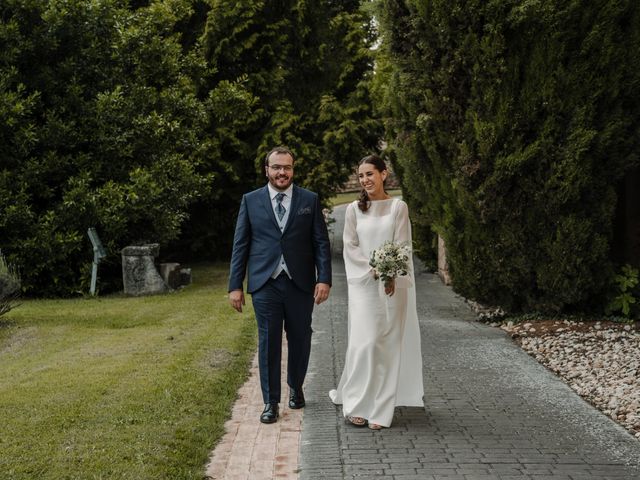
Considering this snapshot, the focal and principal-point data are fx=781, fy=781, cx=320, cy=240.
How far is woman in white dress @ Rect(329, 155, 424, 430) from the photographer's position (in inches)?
238

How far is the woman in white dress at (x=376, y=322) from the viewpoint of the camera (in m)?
6.05

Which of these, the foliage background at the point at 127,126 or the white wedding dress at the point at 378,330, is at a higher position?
the foliage background at the point at 127,126

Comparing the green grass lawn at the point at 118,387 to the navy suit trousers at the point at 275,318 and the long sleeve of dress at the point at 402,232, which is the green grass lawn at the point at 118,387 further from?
the long sleeve of dress at the point at 402,232

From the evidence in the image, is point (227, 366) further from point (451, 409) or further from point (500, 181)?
point (500, 181)

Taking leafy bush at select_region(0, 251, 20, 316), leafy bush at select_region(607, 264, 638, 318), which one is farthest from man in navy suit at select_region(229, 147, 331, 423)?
leafy bush at select_region(0, 251, 20, 316)

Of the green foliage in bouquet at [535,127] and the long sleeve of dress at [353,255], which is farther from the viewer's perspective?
the green foliage in bouquet at [535,127]

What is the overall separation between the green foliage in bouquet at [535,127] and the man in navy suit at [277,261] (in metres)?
4.26

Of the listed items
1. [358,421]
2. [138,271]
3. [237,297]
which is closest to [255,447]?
[358,421]

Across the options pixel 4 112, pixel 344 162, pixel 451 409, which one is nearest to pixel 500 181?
pixel 451 409

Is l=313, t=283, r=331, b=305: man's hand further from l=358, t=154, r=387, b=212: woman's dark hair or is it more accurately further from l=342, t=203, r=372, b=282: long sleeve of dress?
l=358, t=154, r=387, b=212: woman's dark hair

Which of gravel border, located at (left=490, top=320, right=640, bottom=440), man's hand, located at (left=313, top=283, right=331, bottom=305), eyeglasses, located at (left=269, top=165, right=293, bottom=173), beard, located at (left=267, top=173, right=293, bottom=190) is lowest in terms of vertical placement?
gravel border, located at (left=490, top=320, right=640, bottom=440)

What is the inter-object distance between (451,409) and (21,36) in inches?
434

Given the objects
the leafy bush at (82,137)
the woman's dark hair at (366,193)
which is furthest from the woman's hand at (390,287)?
the leafy bush at (82,137)

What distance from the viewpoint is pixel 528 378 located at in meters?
7.64
